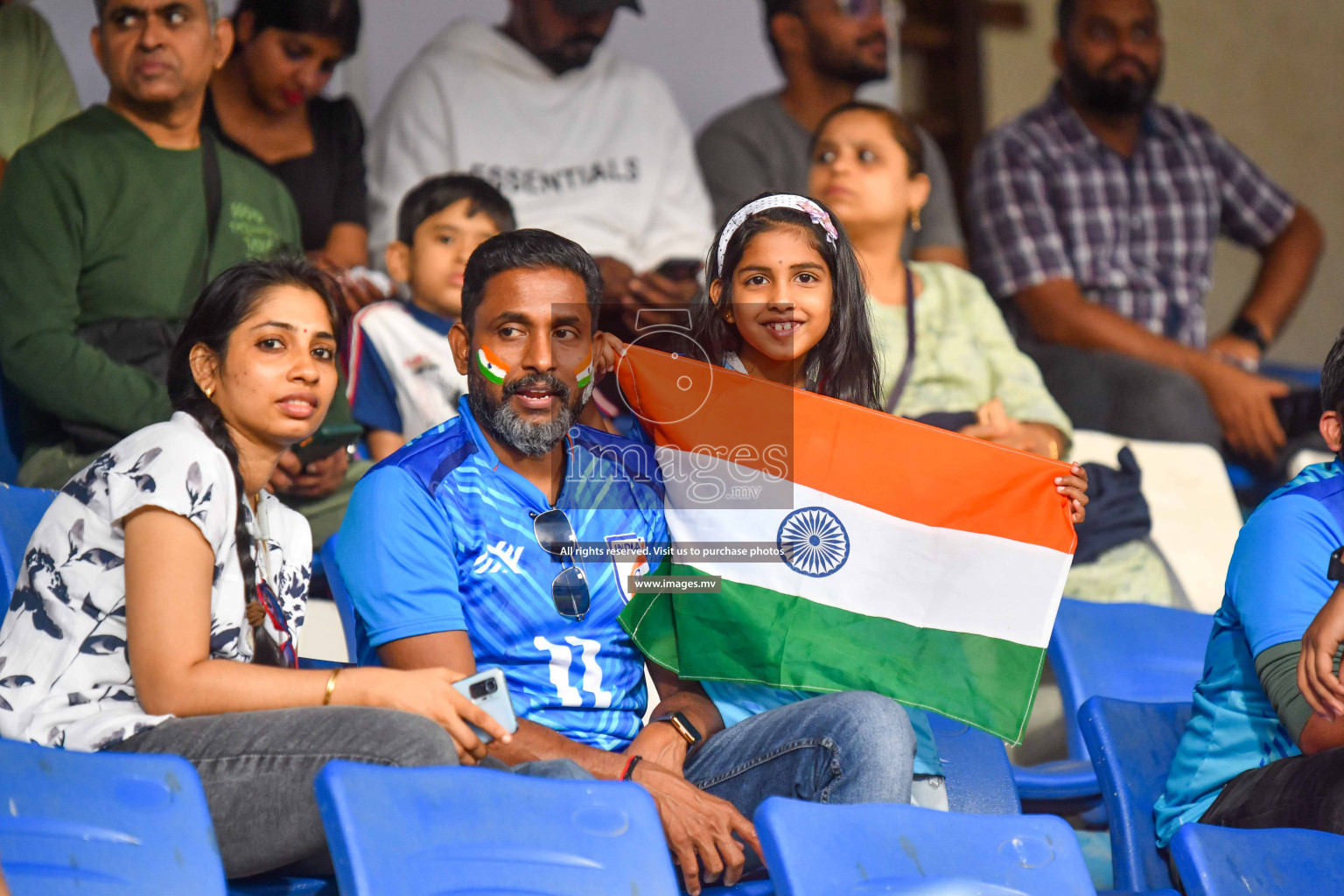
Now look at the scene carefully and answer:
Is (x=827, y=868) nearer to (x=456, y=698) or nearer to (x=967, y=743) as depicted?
(x=456, y=698)

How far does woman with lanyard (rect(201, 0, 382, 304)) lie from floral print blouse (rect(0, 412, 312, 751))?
5.70 ft

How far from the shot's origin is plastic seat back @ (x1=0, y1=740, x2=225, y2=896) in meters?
1.38

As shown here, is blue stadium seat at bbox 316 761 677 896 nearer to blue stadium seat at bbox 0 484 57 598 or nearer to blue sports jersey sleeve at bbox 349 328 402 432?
blue stadium seat at bbox 0 484 57 598

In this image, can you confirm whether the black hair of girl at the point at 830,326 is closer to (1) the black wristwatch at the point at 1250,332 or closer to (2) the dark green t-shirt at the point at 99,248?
(2) the dark green t-shirt at the point at 99,248

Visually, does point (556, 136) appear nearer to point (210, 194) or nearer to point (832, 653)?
point (210, 194)

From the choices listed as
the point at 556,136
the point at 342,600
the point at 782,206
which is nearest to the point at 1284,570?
the point at 782,206

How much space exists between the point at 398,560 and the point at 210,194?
142 centimetres

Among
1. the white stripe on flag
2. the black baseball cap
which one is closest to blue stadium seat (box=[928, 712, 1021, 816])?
the white stripe on flag

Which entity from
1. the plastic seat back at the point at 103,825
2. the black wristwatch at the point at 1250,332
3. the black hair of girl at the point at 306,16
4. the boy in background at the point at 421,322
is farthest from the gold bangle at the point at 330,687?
the black wristwatch at the point at 1250,332

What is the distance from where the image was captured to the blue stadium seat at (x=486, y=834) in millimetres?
1366

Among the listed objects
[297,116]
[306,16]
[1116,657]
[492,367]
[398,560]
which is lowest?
[1116,657]

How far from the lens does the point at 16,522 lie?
2035mm

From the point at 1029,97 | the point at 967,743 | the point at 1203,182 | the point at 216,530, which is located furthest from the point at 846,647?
the point at 1029,97

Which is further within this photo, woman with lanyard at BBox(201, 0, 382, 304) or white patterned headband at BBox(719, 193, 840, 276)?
woman with lanyard at BBox(201, 0, 382, 304)
